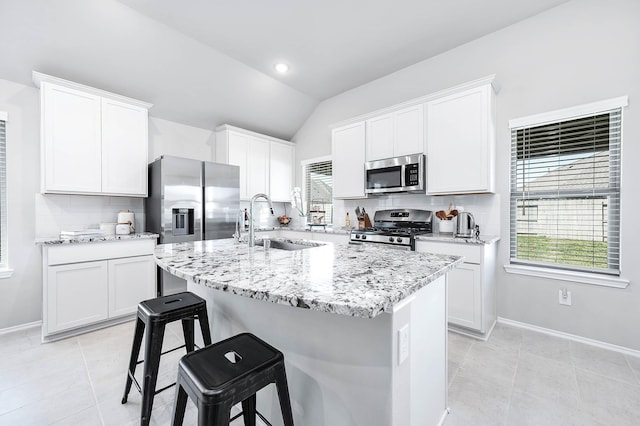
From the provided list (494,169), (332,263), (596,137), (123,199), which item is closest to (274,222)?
(123,199)

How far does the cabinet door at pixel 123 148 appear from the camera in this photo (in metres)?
3.02

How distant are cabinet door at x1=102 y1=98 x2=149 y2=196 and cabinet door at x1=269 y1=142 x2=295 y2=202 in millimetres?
1959

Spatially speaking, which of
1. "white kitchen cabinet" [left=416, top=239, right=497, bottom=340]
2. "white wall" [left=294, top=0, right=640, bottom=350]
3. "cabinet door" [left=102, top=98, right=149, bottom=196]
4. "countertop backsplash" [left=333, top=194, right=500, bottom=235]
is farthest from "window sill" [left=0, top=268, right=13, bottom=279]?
"white wall" [left=294, top=0, right=640, bottom=350]

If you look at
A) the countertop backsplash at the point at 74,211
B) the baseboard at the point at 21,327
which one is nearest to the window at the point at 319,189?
the countertop backsplash at the point at 74,211

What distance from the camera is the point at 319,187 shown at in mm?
4906

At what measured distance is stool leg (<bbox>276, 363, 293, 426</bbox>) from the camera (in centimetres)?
104

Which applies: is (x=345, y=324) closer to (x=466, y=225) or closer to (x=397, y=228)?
(x=466, y=225)

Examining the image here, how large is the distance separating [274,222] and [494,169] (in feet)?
11.6

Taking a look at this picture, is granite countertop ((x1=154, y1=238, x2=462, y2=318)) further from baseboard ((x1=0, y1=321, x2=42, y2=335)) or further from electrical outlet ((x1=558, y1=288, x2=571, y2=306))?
baseboard ((x1=0, y1=321, x2=42, y2=335))

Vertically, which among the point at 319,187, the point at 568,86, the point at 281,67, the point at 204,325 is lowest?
the point at 204,325

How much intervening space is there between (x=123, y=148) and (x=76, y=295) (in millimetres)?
1608

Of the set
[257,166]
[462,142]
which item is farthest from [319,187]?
[462,142]

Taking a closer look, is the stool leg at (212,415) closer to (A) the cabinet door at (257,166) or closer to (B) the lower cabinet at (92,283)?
(B) the lower cabinet at (92,283)

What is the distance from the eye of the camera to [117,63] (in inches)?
117
